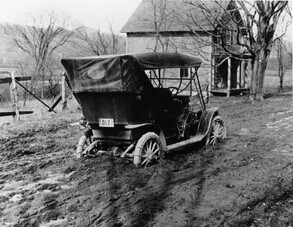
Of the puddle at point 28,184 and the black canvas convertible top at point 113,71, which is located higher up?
the black canvas convertible top at point 113,71

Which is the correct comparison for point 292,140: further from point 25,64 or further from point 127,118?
point 25,64

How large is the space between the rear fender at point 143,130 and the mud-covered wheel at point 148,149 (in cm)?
22

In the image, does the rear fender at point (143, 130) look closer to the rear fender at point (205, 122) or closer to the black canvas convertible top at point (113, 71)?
the black canvas convertible top at point (113, 71)

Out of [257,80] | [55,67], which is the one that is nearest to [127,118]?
[257,80]

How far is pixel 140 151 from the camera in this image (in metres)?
7.30

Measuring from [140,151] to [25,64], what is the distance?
39486mm

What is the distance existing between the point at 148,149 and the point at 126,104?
102cm

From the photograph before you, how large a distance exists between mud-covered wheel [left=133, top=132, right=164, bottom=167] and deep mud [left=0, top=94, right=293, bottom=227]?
0.82ft

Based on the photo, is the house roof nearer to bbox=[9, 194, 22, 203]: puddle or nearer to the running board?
the running board

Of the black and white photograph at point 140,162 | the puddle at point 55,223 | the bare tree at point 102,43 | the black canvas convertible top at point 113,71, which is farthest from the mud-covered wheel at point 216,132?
the bare tree at point 102,43

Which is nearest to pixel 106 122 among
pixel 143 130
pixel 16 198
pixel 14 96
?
pixel 143 130

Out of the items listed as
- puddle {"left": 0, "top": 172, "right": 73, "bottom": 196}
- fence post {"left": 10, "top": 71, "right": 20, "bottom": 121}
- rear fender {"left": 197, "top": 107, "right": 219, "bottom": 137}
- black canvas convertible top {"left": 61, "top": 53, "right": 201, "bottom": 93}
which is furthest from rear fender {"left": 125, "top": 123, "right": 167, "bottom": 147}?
fence post {"left": 10, "top": 71, "right": 20, "bottom": 121}

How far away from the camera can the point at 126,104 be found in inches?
290

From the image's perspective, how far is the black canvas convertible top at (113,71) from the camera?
715cm
